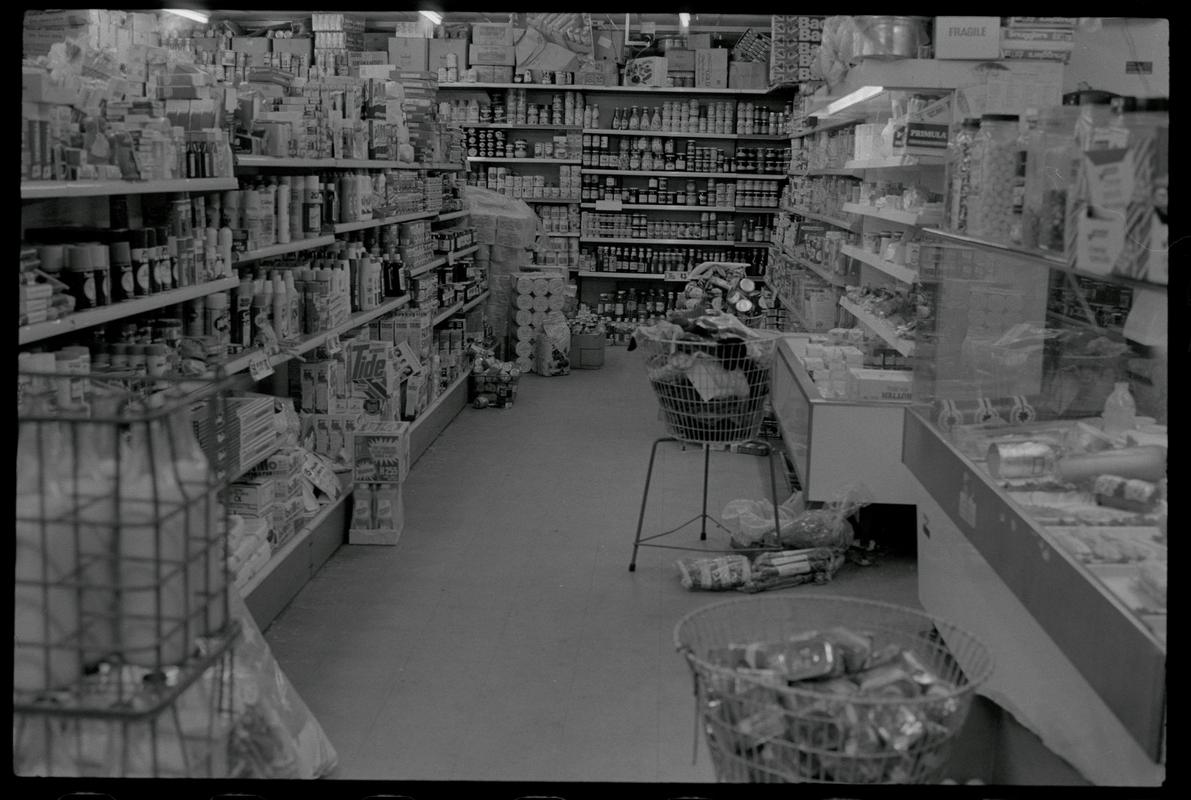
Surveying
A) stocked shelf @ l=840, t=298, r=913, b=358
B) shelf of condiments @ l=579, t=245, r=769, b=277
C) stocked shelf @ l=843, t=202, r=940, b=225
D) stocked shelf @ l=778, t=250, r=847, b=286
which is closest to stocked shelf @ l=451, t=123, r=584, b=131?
shelf of condiments @ l=579, t=245, r=769, b=277

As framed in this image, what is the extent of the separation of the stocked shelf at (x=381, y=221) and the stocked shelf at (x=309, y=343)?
0.46 meters

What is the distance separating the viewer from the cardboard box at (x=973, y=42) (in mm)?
5184

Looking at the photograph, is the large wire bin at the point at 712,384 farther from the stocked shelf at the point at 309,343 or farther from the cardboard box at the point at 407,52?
the cardboard box at the point at 407,52

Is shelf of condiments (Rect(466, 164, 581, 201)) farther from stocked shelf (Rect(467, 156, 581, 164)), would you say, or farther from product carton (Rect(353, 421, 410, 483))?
product carton (Rect(353, 421, 410, 483))

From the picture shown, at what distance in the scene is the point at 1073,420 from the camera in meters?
3.30

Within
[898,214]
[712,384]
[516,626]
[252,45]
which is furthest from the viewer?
[252,45]

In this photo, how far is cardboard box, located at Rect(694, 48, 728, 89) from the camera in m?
13.2

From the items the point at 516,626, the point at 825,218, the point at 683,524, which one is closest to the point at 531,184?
the point at 825,218

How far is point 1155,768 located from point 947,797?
0.50m

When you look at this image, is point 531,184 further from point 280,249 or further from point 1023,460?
point 1023,460

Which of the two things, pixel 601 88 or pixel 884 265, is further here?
pixel 601 88

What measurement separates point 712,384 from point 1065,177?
2.34 m

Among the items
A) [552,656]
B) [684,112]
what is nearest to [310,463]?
[552,656]

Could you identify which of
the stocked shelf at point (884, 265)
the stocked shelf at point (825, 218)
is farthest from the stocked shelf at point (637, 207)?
the stocked shelf at point (884, 265)
